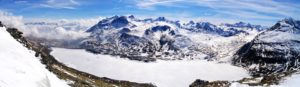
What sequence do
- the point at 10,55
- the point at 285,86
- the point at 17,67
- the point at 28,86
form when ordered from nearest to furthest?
the point at 28,86, the point at 17,67, the point at 10,55, the point at 285,86

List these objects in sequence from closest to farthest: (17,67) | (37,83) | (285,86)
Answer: (37,83), (17,67), (285,86)

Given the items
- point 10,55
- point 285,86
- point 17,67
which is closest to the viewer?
point 17,67

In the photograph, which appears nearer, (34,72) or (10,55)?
(34,72)

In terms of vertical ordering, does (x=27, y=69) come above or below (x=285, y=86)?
above

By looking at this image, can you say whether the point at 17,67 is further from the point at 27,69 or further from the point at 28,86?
the point at 28,86

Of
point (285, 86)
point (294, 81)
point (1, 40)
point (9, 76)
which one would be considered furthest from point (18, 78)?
point (294, 81)

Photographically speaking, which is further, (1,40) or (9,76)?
(1,40)

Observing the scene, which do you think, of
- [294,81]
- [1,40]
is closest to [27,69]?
[1,40]

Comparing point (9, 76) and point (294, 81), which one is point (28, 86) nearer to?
point (9, 76)

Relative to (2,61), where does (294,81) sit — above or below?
below
